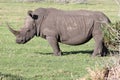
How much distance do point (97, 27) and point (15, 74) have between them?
5.35 m

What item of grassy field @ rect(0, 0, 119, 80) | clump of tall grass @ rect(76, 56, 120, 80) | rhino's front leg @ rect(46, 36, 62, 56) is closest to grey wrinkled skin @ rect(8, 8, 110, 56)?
rhino's front leg @ rect(46, 36, 62, 56)

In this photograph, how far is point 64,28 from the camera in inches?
715

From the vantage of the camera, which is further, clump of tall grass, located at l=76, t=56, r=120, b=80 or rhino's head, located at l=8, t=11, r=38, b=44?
rhino's head, located at l=8, t=11, r=38, b=44

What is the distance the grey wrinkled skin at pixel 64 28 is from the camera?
58.8 feet

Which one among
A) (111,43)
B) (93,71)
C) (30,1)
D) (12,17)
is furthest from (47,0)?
(93,71)

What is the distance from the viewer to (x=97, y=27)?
17.9m

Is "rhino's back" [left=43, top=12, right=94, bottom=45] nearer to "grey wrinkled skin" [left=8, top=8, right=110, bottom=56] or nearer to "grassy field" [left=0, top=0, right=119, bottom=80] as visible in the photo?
"grey wrinkled skin" [left=8, top=8, right=110, bottom=56]

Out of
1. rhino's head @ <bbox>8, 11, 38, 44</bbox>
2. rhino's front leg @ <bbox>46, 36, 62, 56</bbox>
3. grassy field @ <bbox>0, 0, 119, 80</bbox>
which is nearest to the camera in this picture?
grassy field @ <bbox>0, 0, 119, 80</bbox>

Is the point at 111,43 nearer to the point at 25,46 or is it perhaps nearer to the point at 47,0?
the point at 25,46

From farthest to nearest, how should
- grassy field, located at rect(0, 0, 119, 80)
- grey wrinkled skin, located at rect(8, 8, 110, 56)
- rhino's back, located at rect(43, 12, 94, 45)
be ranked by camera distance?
rhino's back, located at rect(43, 12, 94, 45), grey wrinkled skin, located at rect(8, 8, 110, 56), grassy field, located at rect(0, 0, 119, 80)

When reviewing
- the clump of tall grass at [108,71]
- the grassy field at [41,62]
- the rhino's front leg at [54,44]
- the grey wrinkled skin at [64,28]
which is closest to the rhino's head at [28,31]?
the grey wrinkled skin at [64,28]

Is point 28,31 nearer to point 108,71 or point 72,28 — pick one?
point 72,28

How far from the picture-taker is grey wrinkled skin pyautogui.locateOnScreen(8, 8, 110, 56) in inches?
706

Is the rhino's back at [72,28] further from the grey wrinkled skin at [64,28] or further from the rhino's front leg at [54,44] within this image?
the rhino's front leg at [54,44]
